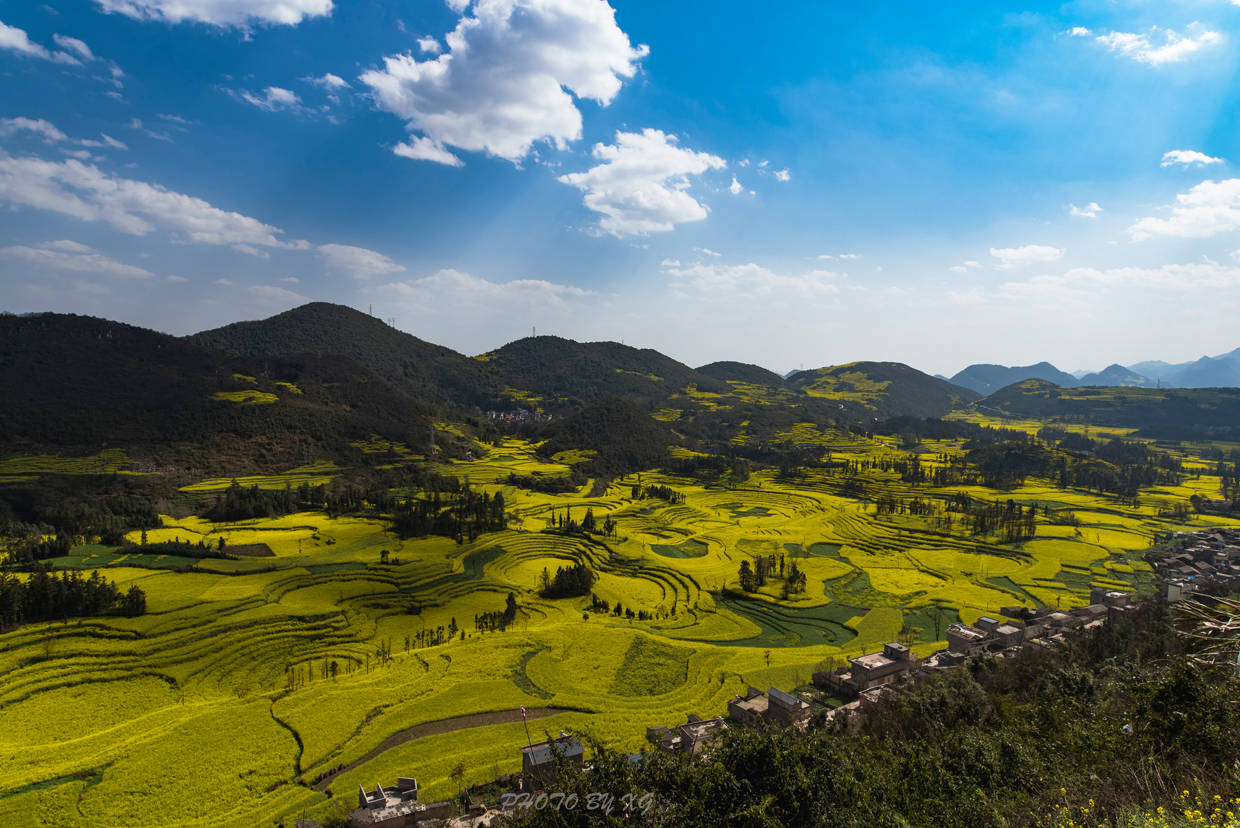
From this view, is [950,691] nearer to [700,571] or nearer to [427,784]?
[427,784]

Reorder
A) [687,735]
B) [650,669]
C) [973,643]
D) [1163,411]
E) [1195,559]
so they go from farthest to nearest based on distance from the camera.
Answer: [1163,411] → [1195,559] → [973,643] → [650,669] → [687,735]

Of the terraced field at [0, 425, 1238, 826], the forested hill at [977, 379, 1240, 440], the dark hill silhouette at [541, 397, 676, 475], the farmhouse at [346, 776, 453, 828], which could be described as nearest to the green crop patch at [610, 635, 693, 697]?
the terraced field at [0, 425, 1238, 826]

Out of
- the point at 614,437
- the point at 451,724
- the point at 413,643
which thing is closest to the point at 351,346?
the point at 614,437

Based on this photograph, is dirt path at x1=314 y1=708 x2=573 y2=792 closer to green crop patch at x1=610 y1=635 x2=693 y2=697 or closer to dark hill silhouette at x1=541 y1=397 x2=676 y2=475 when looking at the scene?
green crop patch at x1=610 y1=635 x2=693 y2=697

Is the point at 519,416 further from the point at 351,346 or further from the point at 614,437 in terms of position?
the point at 351,346

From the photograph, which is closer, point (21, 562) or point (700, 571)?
point (21, 562)

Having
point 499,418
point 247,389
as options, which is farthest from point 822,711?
point 499,418
